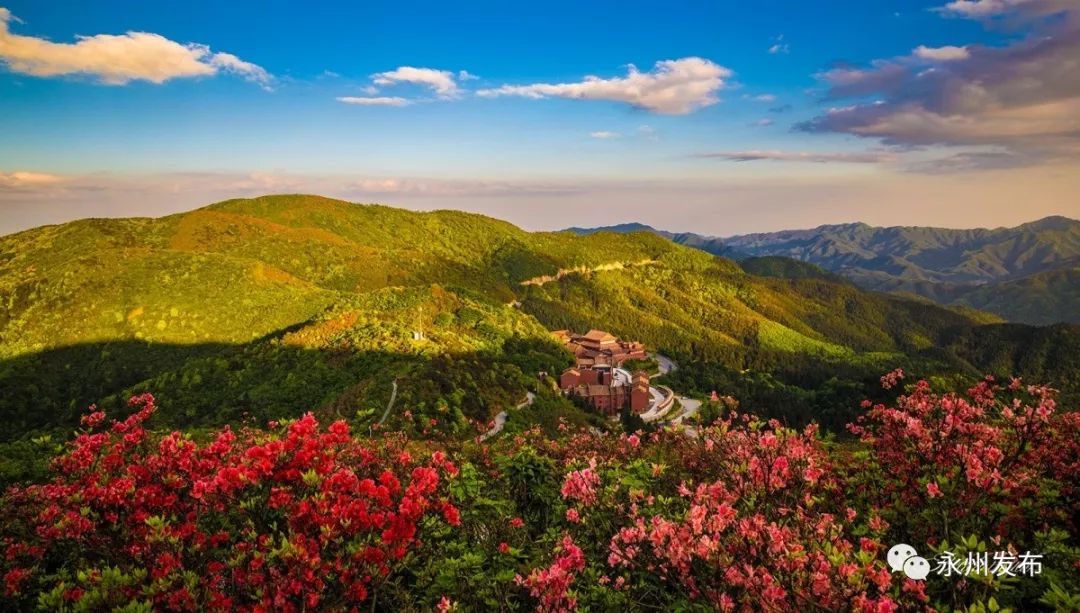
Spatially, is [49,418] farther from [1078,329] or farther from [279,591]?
[1078,329]

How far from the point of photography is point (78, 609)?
5.57 metres

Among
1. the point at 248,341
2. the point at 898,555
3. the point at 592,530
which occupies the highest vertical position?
the point at 898,555

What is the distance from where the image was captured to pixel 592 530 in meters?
8.43

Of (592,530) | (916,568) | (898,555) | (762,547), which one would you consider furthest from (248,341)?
(916,568)

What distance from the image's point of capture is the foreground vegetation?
5.49m

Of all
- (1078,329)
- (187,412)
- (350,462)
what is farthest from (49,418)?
(1078,329)

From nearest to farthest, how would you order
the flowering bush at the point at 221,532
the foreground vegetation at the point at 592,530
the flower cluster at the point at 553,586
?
the foreground vegetation at the point at 592,530
the flowering bush at the point at 221,532
the flower cluster at the point at 553,586

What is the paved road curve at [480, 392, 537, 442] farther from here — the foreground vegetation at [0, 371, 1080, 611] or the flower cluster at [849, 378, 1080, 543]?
the flower cluster at [849, 378, 1080, 543]

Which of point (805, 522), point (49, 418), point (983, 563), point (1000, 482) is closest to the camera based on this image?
point (983, 563)

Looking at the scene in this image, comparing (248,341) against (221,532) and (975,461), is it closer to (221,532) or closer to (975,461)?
(221,532)

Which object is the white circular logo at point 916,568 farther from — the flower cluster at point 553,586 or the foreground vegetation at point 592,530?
the flower cluster at point 553,586

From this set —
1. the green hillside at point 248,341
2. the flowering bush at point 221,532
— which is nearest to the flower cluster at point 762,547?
the flowering bush at point 221,532

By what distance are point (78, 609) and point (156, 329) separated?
8988 centimetres

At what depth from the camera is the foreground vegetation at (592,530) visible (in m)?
5.49
